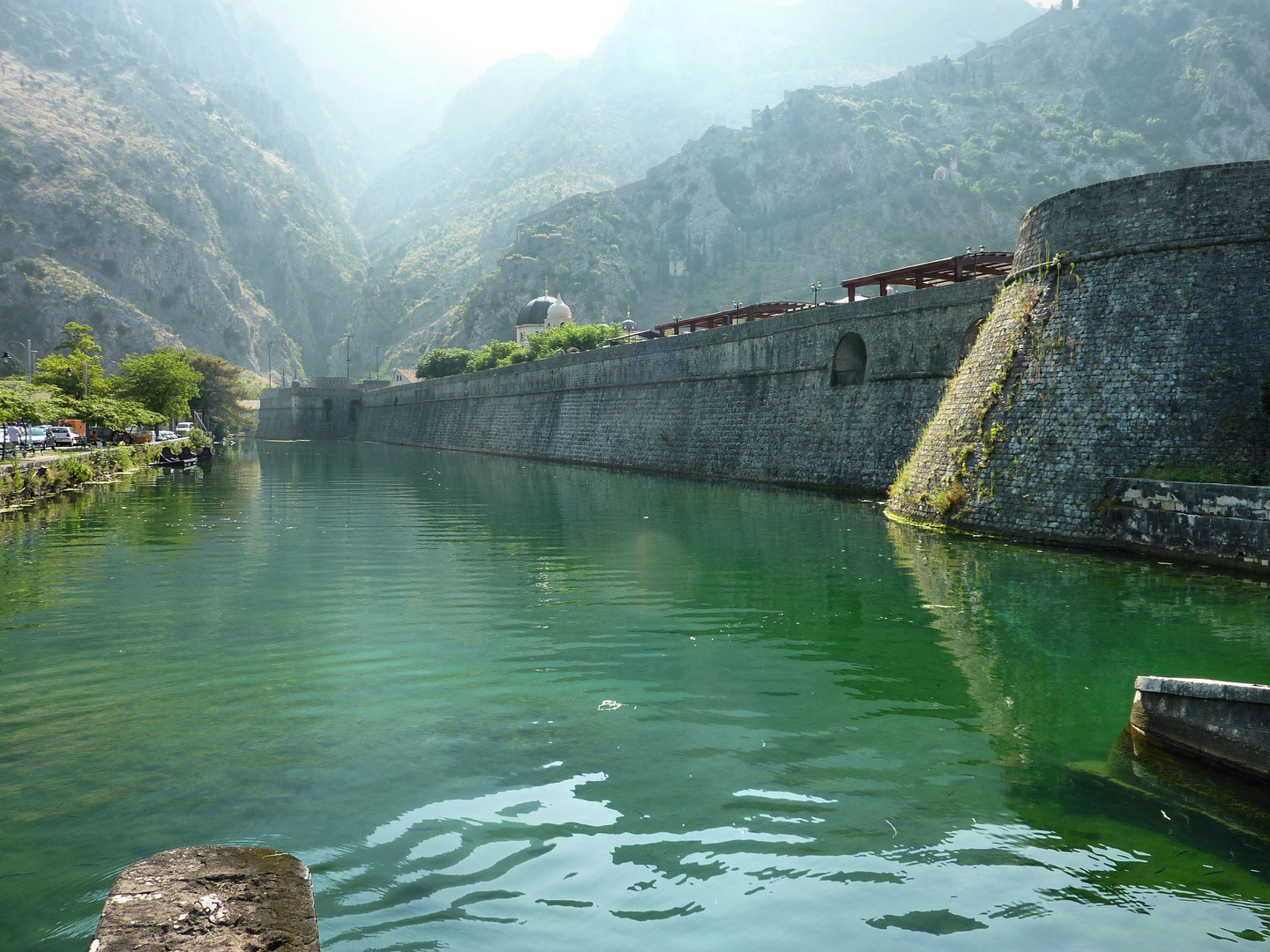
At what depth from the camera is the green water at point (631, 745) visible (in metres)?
4.46

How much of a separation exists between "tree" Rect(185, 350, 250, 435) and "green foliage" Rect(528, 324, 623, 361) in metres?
29.0

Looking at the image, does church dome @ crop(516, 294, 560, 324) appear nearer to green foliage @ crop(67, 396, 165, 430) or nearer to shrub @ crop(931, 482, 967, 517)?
green foliage @ crop(67, 396, 165, 430)

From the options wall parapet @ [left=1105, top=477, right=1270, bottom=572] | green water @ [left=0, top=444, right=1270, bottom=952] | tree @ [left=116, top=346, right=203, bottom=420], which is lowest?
green water @ [left=0, top=444, right=1270, bottom=952]

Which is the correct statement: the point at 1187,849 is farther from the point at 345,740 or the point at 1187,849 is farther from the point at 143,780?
the point at 143,780

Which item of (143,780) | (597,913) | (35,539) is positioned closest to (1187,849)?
(597,913)

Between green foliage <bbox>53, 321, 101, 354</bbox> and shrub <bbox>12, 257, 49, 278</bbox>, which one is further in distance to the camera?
shrub <bbox>12, 257, 49, 278</bbox>

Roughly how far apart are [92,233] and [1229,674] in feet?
494

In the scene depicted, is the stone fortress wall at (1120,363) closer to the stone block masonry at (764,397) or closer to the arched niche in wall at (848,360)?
the stone block masonry at (764,397)

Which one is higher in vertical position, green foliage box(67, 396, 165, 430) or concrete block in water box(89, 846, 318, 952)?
green foliage box(67, 396, 165, 430)

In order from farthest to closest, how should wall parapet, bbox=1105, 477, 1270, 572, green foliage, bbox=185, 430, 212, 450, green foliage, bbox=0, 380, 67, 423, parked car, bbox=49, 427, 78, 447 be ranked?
1. green foliage, bbox=185, 430, 212, 450
2. parked car, bbox=49, 427, 78, 447
3. green foliage, bbox=0, 380, 67, 423
4. wall parapet, bbox=1105, 477, 1270, 572

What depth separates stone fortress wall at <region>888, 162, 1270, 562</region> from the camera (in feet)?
48.7

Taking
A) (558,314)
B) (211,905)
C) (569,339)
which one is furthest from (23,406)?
(558,314)

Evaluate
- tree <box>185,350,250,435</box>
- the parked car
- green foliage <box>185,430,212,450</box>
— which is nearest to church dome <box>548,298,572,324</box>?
tree <box>185,350,250,435</box>

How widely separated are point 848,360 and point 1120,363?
1152 centimetres
